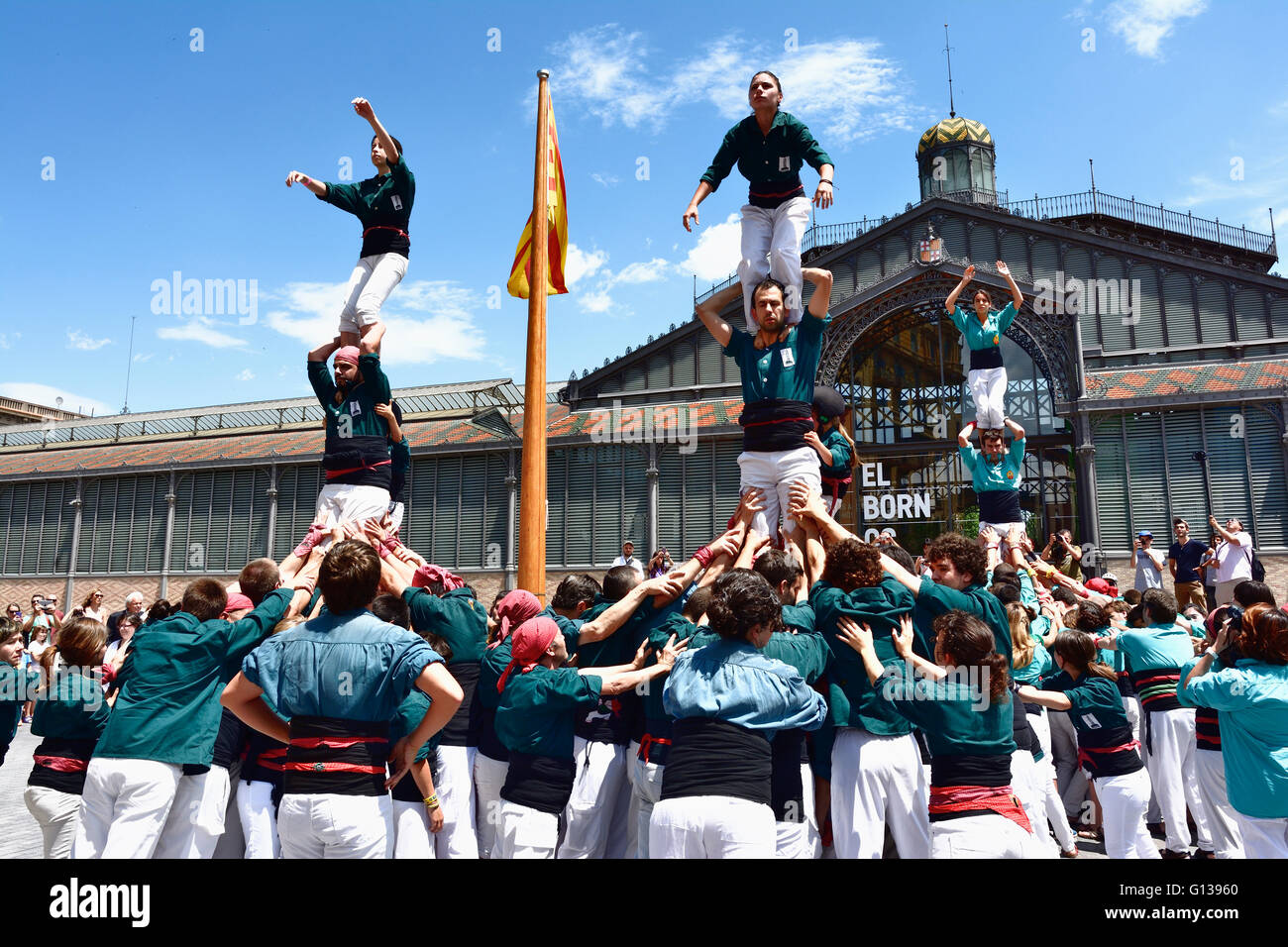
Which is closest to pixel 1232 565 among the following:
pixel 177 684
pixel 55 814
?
pixel 177 684

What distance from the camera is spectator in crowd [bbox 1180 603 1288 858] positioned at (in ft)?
16.3

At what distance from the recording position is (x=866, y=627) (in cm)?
477

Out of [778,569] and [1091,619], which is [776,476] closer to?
[778,569]

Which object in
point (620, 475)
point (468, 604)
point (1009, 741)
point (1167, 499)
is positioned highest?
point (620, 475)

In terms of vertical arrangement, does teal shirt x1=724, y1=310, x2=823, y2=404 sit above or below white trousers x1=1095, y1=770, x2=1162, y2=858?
above

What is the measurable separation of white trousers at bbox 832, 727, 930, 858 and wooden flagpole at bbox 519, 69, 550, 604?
3.98m

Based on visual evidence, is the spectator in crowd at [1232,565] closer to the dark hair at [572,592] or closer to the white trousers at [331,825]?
the dark hair at [572,592]

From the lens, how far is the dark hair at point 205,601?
5.12m

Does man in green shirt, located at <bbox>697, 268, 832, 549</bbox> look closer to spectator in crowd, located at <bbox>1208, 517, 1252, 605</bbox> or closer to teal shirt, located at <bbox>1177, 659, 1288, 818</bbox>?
teal shirt, located at <bbox>1177, 659, 1288, 818</bbox>

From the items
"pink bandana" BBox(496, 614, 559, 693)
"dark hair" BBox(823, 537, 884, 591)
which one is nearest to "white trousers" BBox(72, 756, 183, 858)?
"pink bandana" BBox(496, 614, 559, 693)

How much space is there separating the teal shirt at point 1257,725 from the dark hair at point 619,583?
365 centimetres

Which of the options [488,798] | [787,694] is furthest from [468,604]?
[787,694]
